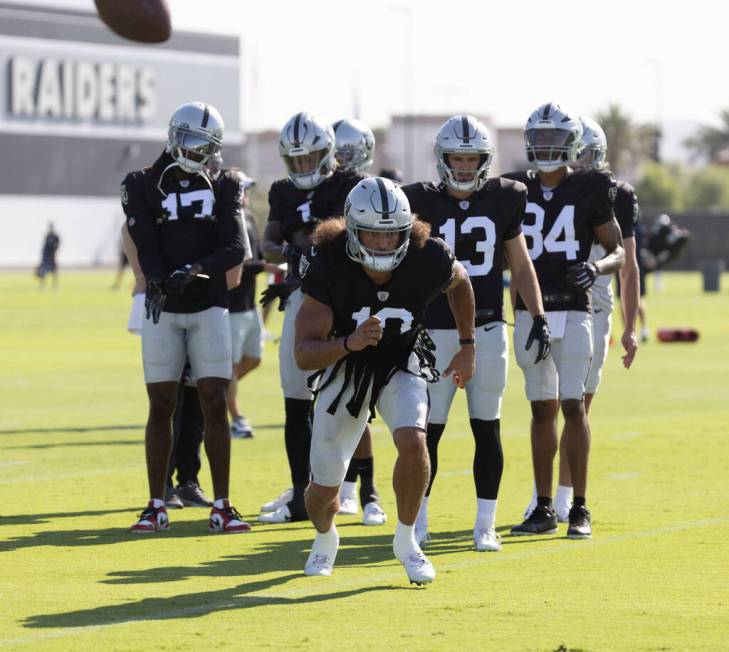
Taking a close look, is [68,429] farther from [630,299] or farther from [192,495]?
[630,299]

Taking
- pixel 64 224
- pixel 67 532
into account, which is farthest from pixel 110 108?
pixel 67 532

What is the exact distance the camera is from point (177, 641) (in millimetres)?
6402

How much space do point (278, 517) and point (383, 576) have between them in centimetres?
184

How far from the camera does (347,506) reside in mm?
9820

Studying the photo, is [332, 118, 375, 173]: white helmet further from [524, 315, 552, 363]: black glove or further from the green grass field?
[524, 315, 552, 363]: black glove

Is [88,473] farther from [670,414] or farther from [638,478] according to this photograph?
[670,414]

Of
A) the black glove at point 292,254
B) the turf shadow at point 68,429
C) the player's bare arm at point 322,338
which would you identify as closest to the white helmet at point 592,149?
the black glove at point 292,254

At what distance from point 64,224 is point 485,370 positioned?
65670 mm

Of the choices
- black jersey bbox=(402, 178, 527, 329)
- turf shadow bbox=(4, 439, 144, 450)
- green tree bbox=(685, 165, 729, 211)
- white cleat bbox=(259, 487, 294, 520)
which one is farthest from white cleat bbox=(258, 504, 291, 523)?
green tree bbox=(685, 165, 729, 211)

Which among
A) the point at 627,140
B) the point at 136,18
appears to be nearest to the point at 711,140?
the point at 627,140

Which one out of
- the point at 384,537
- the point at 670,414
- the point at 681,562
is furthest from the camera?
the point at 670,414

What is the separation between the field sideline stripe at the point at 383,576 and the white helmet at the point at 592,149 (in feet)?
6.86

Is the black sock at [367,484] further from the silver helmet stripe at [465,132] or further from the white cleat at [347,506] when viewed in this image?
the silver helmet stripe at [465,132]

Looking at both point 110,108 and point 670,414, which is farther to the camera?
point 110,108
